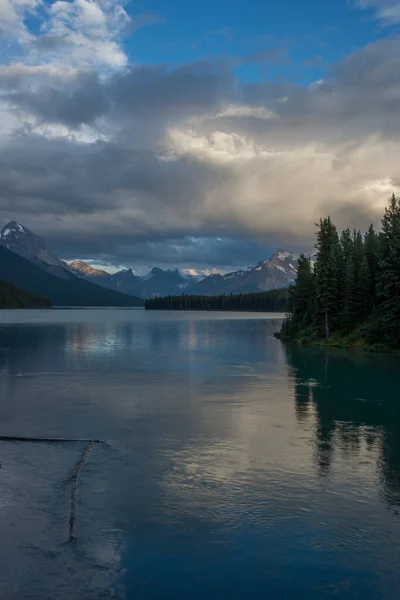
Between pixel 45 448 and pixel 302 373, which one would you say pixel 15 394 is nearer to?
pixel 45 448

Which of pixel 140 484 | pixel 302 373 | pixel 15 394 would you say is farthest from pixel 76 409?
pixel 302 373

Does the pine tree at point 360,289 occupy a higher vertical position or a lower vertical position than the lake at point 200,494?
higher

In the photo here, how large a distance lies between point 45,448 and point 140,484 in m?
7.83

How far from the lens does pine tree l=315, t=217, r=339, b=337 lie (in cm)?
9962

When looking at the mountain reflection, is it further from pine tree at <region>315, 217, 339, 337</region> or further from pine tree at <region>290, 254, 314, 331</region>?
pine tree at <region>290, 254, 314, 331</region>

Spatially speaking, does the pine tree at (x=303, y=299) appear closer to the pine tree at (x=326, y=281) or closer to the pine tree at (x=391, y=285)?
the pine tree at (x=326, y=281)

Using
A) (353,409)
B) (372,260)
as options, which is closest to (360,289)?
(372,260)

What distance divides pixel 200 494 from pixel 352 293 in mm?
81622

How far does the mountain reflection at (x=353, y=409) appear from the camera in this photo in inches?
1045

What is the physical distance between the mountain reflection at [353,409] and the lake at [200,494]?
0.19m

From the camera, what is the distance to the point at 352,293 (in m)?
96.8

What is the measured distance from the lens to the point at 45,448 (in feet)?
90.6

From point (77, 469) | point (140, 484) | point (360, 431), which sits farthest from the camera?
point (360, 431)

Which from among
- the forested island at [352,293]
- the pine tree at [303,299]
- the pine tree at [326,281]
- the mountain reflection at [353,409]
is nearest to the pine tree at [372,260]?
the forested island at [352,293]
